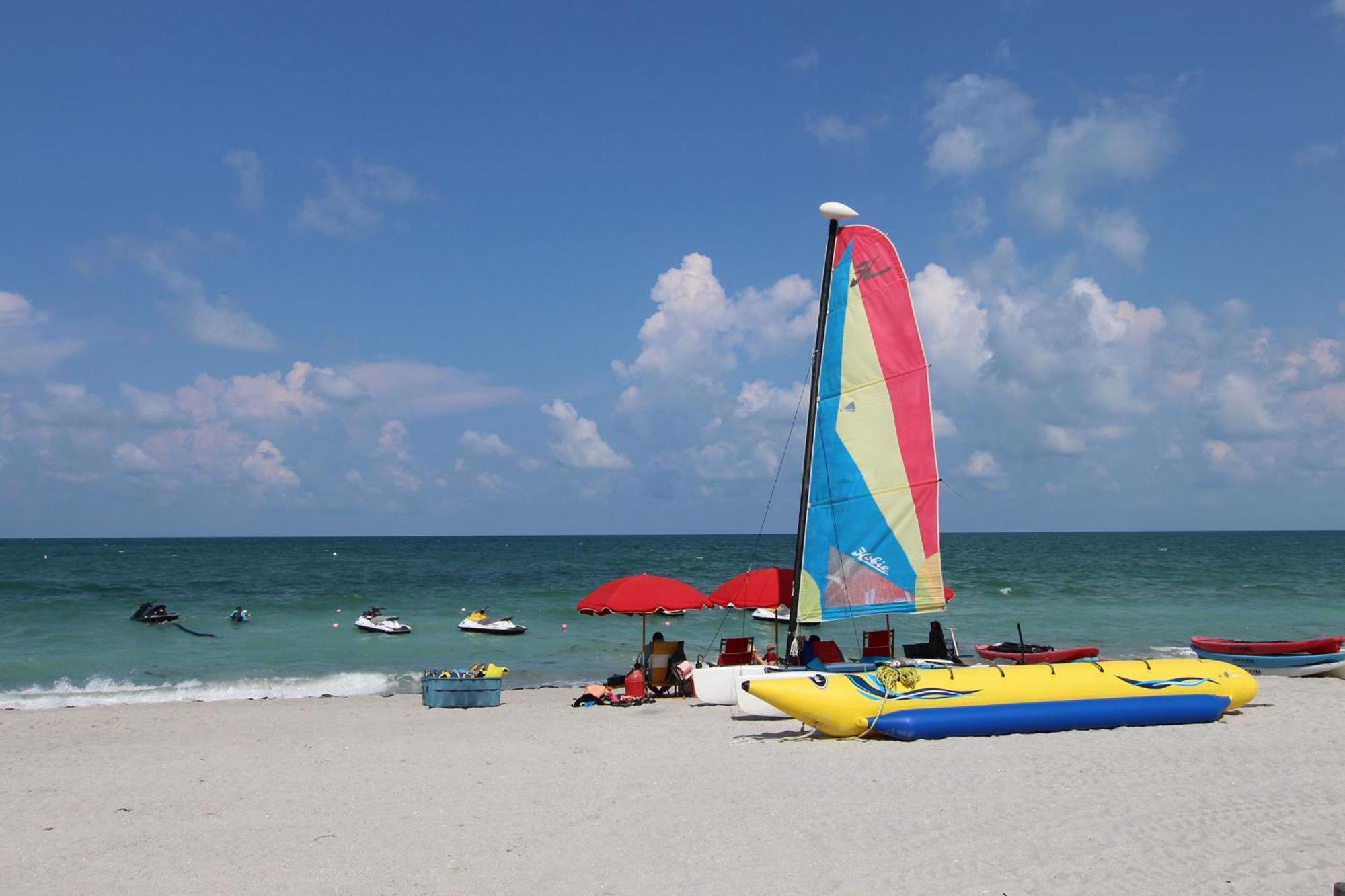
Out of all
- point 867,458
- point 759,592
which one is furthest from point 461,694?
point 867,458

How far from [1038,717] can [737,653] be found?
542 centimetres

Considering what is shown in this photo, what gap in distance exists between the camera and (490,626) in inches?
1123

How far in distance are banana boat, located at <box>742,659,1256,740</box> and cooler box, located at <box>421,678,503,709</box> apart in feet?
19.9

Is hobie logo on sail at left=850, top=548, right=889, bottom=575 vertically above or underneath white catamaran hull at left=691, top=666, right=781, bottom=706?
above

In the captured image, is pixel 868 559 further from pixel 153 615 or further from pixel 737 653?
pixel 153 615

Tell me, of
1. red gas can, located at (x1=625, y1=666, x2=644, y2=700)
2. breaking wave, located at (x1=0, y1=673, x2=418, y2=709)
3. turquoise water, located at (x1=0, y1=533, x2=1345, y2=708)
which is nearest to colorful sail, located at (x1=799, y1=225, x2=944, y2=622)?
turquoise water, located at (x1=0, y1=533, x2=1345, y2=708)

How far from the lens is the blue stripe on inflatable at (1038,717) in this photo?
11445 mm

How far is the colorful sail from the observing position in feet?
44.7

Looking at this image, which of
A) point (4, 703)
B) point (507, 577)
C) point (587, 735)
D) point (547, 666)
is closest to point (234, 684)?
point (4, 703)

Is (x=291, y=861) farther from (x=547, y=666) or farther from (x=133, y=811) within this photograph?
(x=547, y=666)

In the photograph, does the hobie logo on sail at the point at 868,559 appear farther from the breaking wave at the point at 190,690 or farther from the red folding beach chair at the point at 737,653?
the breaking wave at the point at 190,690

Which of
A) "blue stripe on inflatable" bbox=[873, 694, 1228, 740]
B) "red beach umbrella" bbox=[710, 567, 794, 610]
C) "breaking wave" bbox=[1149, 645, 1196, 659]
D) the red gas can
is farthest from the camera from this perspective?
"breaking wave" bbox=[1149, 645, 1196, 659]

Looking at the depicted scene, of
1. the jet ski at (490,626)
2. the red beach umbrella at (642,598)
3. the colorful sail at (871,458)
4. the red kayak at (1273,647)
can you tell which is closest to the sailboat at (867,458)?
the colorful sail at (871,458)

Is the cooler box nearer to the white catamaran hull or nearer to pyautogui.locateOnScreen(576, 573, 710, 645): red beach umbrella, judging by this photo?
pyautogui.locateOnScreen(576, 573, 710, 645): red beach umbrella
